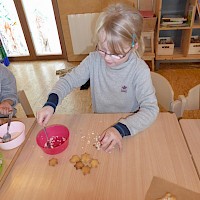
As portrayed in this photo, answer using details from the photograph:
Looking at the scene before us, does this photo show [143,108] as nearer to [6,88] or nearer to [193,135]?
[193,135]

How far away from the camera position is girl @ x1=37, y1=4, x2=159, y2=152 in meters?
0.72

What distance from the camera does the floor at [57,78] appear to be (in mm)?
1930

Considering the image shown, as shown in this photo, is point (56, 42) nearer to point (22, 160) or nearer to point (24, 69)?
point (24, 69)

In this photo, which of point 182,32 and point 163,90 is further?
point 182,32

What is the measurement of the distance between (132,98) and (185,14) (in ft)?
5.54

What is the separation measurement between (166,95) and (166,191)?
20.0 inches

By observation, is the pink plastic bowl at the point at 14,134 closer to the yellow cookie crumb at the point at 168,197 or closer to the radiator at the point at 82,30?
the yellow cookie crumb at the point at 168,197

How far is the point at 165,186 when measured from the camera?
0.58m

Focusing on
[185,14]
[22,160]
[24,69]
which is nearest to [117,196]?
→ [22,160]

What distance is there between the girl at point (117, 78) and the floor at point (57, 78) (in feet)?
2.82

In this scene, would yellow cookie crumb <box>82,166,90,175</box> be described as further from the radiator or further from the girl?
the radiator

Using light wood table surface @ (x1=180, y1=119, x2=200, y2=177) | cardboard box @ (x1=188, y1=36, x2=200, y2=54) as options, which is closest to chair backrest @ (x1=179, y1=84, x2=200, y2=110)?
light wood table surface @ (x1=180, y1=119, x2=200, y2=177)

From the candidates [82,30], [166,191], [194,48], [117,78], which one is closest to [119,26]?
[117,78]

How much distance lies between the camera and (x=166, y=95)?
98 centimetres
